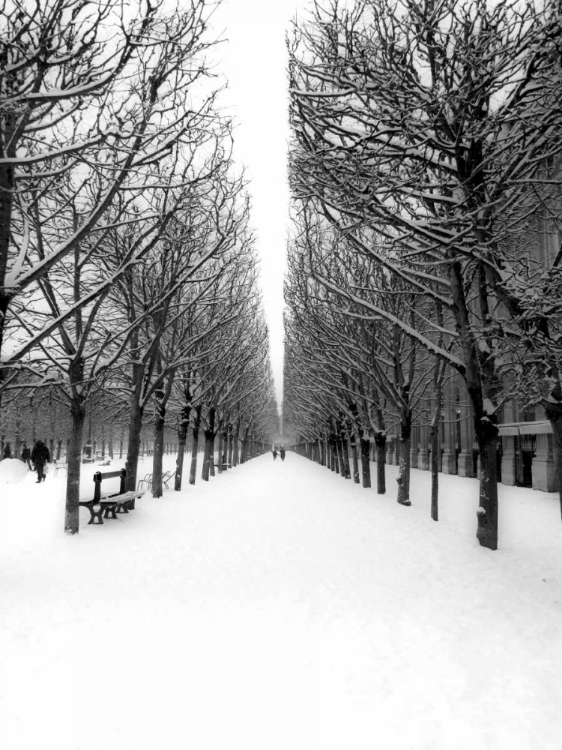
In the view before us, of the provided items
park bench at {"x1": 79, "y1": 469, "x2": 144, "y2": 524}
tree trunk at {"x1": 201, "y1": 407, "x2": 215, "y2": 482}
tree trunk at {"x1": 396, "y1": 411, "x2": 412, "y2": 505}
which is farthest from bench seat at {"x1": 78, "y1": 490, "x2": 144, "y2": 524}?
tree trunk at {"x1": 201, "y1": 407, "x2": 215, "y2": 482}

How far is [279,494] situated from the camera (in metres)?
18.4

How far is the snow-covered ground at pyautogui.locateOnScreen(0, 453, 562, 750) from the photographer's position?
10.9 ft

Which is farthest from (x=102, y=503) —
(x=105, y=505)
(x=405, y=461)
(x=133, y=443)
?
(x=405, y=461)

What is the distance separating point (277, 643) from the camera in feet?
15.5

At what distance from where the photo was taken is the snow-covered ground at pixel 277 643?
3324mm

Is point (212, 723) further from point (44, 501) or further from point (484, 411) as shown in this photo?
point (44, 501)

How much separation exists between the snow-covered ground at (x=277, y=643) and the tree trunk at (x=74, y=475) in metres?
0.32

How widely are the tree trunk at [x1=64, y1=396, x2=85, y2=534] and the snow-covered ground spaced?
322 millimetres

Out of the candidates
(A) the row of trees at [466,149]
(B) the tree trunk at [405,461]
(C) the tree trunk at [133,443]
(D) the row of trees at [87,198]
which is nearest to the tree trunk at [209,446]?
(D) the row of trees at [87,198]

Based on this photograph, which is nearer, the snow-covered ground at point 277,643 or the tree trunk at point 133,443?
the snow-covered ground at point 277,643

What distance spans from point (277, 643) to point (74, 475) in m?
6.43

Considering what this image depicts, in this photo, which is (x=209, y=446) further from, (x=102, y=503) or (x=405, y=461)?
(x=102, y=503)

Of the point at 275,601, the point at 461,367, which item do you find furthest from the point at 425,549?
the point at 275,601

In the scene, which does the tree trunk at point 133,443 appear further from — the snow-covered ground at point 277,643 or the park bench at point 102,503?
the snow-covered ground at point 277,643
